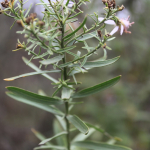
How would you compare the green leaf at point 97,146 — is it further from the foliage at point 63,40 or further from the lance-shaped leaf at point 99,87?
the lance-shaped leaf at point 99,87

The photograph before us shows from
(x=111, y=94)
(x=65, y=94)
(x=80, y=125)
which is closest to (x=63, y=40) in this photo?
(x=65, y=94)

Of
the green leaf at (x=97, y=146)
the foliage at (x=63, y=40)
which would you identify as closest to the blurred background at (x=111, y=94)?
the green leaf at (x=97, y=146)

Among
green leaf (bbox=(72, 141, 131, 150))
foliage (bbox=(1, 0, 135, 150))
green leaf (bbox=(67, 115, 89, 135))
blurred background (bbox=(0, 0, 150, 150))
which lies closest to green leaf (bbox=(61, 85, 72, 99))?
foliage (bbox=(1, 0, 135, 150))

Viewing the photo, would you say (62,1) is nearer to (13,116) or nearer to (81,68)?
(81,68)

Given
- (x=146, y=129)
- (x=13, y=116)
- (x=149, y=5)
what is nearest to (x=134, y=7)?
(x=149, y=5)

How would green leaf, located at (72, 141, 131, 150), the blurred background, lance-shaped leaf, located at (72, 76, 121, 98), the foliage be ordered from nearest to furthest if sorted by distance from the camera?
the foliage, lance-shaped leaf, located at (72, 76, 121, 98), green leaf, located at (72, 141, 131, 150), the blurred background

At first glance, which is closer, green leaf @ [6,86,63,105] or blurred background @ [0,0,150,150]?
→ green leaf @ [6,86,63,105]

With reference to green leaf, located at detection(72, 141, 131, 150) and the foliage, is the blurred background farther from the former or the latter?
the foliage

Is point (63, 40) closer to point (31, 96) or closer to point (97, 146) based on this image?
point (31, 96)

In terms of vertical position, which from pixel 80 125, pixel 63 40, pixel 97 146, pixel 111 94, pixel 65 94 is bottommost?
pixel 111 94
